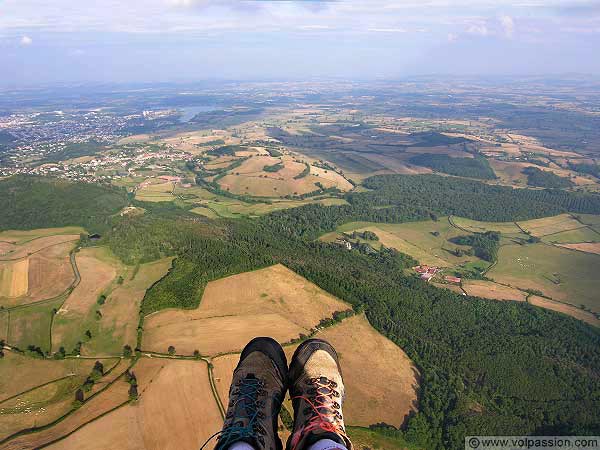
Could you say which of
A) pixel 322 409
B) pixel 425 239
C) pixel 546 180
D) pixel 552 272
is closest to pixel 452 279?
pixel 552 272

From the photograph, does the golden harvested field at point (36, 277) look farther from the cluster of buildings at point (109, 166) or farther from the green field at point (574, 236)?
the green field at point (574, 236)

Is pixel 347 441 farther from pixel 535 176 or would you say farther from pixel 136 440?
pixel 535 176

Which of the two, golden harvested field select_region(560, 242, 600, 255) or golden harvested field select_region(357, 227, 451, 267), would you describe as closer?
golden harvested field select_region(357, 227, 451, 267)

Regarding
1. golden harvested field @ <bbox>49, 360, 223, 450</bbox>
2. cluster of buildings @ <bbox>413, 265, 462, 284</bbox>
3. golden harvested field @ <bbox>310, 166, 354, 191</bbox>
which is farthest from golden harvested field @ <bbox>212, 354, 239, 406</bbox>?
golden harvested field @ <bbox>310, 166, 354, 191</bbox>

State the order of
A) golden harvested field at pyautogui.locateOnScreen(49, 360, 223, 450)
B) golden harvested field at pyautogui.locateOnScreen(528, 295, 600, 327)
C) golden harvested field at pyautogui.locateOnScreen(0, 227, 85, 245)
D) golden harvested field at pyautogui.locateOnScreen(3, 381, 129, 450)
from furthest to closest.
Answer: golden harvested field at pyautogui.locateOnScreen(0, 227, 85, 245)
golden harvested field at pyautogui.locateOnScreen(528, 295, 600, 327)
golden harvested field at pyautogui.locateOnScreen(49, 360, 223, 450)
golden harvested field at pyautogui.locateOnScreen(3, 381, 129, 450)

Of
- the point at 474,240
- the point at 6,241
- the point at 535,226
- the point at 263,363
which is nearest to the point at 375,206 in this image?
the point at 474,240

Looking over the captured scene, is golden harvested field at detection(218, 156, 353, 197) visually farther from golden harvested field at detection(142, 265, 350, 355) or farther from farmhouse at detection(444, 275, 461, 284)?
golden harvested field at detection(142, 265, 350, 355)
